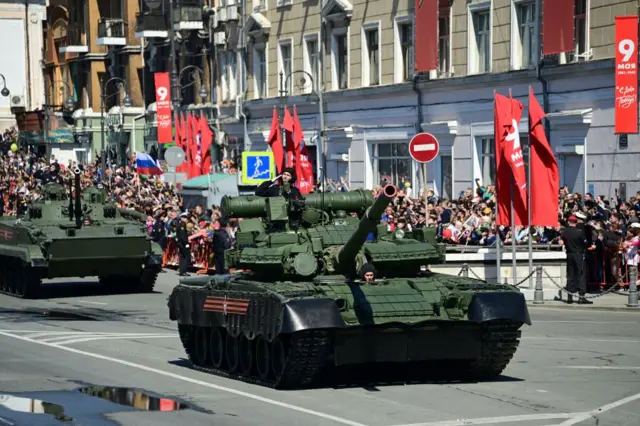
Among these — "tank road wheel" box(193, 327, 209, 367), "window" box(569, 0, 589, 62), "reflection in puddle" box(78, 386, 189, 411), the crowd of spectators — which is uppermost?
"window" box(569, 0, 589, 62)

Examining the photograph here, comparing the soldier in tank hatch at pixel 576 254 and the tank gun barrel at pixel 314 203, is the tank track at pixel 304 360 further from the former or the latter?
the soldier in tank hatch at pixel 576 254

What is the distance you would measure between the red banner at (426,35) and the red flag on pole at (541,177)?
536 inches

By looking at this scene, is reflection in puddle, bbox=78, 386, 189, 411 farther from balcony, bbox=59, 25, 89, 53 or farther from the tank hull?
balcony, bbox=59, 25, 89, 53

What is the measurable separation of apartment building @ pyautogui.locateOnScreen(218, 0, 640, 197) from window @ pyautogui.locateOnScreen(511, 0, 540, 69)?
0.08ft

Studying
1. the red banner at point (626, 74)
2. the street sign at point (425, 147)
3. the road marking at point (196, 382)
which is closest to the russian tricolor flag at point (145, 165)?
the red banner at point (626, 74)

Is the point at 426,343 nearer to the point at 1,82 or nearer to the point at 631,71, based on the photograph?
the point at 631,71

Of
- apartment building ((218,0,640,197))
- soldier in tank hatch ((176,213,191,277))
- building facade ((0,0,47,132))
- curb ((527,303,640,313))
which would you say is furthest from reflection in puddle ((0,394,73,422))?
building facade ((0,0,47,132))

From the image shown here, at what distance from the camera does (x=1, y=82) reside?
335 feet

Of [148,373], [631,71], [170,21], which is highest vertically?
[170,21]

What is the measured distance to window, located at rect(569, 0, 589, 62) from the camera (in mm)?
36500

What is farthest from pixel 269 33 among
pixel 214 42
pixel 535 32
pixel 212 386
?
pixel 212 386

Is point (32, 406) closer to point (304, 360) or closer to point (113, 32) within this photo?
point (304, 360)

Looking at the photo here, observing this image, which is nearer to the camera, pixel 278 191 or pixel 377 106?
pixel 278 191

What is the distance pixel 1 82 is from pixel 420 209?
70303 mm
